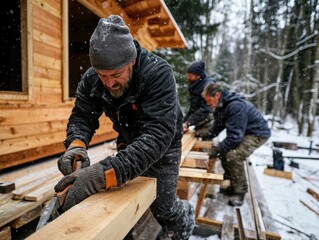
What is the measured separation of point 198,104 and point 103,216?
4.41 metres

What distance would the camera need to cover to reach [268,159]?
7.94 meters

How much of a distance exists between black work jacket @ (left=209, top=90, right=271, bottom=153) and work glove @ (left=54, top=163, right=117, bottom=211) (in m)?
2.87

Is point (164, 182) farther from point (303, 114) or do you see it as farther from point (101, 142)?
point (303, 114)

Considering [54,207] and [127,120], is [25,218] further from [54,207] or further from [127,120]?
[127,120]

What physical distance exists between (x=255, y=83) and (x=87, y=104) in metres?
23.8

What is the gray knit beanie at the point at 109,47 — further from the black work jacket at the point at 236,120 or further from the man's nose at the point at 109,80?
the black work jacket at the point at 236,120

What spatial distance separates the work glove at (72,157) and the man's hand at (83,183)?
0.30 metres

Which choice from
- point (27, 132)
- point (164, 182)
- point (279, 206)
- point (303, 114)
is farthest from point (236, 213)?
point (303, 114)

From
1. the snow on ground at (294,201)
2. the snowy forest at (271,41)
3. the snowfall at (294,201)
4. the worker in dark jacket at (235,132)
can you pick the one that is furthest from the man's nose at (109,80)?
the snowy forest at (271,41)

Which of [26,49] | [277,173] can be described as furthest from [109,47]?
[277,173]

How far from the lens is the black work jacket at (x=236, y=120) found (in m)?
3.93

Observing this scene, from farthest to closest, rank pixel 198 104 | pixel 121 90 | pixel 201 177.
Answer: pixel 198 104 < pixel 201 177 < pixel 121 90

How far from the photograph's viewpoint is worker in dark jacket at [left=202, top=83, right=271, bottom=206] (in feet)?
12.9

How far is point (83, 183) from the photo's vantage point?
1.37 m
